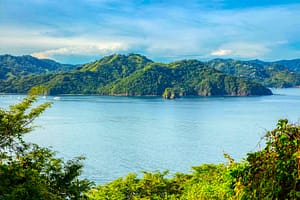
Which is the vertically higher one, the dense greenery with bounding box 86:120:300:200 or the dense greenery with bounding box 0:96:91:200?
the dense greenery with bounding box 86:120:300:200

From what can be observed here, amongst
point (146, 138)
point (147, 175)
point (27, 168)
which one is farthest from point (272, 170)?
point (146, 138)

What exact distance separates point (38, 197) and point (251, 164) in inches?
395

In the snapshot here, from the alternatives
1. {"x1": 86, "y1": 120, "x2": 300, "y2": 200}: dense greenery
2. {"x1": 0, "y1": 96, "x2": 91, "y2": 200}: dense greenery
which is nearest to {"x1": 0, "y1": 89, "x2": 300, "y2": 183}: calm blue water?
{"x1": 0, "y1": 96, "x2": 91, "y2": 200}: dense greenery

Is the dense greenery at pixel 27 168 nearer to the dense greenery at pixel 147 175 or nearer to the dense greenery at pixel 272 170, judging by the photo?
the dense greenery at pixel 147 175

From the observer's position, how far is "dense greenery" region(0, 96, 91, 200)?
44.6 feet

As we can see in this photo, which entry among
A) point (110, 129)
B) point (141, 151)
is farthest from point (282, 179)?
point (110, 129)

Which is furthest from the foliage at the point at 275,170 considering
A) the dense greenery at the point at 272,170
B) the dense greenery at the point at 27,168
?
the dense greenery at the point at 27,168

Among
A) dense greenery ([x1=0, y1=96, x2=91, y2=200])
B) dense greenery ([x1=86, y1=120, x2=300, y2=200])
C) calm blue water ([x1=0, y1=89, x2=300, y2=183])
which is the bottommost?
calm blue water ([x1=0, y1=89, x2=300, y2=183])

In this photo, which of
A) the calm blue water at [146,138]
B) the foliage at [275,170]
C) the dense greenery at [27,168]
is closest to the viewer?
the foliage at [275,170]

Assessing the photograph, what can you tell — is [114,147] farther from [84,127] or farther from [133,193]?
[133,193]

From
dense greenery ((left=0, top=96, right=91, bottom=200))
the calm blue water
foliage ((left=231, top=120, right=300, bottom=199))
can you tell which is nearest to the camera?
foliage ((left=231, top=120, right=300, bottom=199))

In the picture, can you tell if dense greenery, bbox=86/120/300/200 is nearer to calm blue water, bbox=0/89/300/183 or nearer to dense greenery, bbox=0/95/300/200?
dense greenery, bbox=0/95/300/200

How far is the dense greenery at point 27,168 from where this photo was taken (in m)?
13.6

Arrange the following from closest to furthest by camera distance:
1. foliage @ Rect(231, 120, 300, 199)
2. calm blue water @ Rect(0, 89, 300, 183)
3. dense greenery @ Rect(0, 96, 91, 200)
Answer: foliage @ Rect(231, 120, 300, 199), dense greenery @ Rect(0, 96, 91, 200), calm blue water @ Rect(0, 89, 300, 183)
